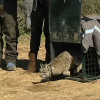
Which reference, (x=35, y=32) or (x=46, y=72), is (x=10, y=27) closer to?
(x=35, y=32)

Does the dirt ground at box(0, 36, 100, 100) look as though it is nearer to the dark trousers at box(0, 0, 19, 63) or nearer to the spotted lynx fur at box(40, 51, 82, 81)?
the spotted lynx fur at box(40, 51, 82, 81)

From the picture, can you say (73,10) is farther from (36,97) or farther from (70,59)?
(36,97)

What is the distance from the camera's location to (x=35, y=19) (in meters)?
6.55

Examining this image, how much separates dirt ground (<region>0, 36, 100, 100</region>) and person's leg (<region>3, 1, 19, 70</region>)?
24cm

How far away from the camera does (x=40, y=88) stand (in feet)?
18.7

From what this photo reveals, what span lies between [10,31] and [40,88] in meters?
1.64

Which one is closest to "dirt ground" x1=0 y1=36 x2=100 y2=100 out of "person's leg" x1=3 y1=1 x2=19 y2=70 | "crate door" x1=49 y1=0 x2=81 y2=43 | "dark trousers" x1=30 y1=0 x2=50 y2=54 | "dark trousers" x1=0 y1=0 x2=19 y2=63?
"person's leg" x1=3 y1=1 x2=19 y2=70

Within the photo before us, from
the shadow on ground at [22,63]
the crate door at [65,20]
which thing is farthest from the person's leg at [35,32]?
the shadow on ground at [22,63]

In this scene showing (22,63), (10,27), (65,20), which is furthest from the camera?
→ (22,63)

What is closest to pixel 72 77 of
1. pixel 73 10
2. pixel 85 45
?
pixel 85 45

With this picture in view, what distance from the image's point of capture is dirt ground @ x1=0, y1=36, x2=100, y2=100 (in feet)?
16.6

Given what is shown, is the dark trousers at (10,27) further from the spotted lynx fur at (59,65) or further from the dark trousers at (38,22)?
the spotted lynx fur at (59,65)

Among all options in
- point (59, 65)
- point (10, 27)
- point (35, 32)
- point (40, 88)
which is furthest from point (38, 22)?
point (40, 88)

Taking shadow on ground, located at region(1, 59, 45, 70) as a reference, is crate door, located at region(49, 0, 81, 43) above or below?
above
